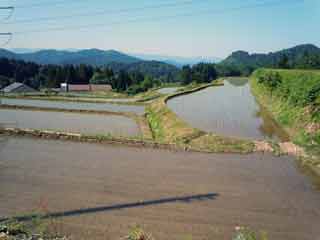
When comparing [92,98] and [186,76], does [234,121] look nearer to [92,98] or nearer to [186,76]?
[92,98]

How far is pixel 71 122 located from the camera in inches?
569

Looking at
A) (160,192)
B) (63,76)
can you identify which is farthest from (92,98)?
(63,76)

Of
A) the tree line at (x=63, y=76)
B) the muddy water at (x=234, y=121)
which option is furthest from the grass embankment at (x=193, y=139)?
the tree line at (x=63, y=76)

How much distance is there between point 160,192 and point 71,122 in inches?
373

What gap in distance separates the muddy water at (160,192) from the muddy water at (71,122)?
3.45 metres

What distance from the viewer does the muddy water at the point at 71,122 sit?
1273 cm

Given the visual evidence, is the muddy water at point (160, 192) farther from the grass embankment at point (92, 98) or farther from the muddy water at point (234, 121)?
the grass embankment at point (92, 98)

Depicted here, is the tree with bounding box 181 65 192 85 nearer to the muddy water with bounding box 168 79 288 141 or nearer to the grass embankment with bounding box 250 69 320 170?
the muddy water with bounding box 168 79 288 141

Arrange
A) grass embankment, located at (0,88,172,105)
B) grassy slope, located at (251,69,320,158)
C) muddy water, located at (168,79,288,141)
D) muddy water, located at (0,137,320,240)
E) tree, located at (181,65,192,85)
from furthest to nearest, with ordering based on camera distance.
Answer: tree, located at (181,65,192,85) → grass embankment, located at (0,88,172,105) → muddy water, located at (168,79,288,141) → grassy slope, located at (251,69,320,158) → muddy water, located at (0,137,320,240)

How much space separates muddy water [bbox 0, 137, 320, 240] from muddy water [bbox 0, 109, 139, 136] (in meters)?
3.45

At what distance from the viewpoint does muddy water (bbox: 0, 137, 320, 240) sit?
197 inches

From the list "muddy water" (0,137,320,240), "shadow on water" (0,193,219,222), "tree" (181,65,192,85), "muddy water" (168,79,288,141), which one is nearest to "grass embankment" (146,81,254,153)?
"muddy water" (0,137,320,240)

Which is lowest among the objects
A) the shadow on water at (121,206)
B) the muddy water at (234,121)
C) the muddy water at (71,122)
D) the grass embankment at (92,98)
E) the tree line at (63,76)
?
the shadow on water at (121,206)

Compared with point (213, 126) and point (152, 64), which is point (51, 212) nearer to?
point (213, 126)
